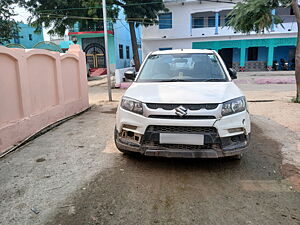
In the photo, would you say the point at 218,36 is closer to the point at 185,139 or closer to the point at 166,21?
the point at 166,21

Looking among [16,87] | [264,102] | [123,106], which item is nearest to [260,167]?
[123,106]

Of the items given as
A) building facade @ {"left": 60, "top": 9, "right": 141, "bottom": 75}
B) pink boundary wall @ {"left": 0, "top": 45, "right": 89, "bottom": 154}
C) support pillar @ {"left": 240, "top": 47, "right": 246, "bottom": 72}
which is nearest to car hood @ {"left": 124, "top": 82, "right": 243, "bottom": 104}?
pink boundary wall @ {"left": 0, "top": 45, "right": 89, "bottom": 154}

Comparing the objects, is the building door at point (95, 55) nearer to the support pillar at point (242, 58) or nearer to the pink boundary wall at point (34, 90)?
the support pillar at point (242, 58)

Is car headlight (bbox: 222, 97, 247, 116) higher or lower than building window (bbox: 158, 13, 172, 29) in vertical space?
lower

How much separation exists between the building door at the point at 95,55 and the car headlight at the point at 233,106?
78.1 feet

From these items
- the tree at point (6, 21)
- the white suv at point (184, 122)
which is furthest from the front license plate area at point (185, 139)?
the tree at point (6, 21)

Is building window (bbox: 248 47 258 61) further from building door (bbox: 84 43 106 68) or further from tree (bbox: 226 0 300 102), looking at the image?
tree (bbox: 226 0 300 102)

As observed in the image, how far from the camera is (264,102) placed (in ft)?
30.1

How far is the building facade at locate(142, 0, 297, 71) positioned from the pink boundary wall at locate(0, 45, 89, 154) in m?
16.8

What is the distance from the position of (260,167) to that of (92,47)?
2445cm

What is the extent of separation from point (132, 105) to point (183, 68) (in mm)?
1458

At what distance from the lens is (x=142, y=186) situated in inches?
127

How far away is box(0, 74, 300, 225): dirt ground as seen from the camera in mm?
2625

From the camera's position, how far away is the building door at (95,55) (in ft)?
84.8
